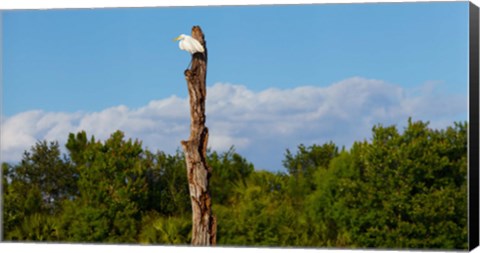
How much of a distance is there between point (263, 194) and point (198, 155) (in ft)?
2.75

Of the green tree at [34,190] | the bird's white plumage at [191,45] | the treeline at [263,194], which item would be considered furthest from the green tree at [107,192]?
the bird's white plumage at [191,45]

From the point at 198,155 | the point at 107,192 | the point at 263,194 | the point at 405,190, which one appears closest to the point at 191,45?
the point at 198,155

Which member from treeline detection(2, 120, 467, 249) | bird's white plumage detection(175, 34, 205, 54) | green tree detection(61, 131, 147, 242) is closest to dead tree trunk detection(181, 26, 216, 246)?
bird's white plumage detection(175, 34, 205, 54)

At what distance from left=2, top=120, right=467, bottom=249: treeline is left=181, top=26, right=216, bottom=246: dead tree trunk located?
0.21 metres

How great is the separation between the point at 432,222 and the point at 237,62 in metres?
2.59

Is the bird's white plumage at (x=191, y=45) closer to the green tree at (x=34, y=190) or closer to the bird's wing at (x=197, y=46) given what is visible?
the bird's wing at (x=197, y=46)

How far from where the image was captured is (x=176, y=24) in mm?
10836

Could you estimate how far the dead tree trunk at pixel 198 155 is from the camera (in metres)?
10.7

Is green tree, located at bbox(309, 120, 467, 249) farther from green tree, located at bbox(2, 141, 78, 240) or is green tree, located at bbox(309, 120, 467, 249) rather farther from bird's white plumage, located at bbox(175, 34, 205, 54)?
green tree, located at bbox(2, 141, 78, 240)

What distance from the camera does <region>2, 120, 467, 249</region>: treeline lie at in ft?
33.1

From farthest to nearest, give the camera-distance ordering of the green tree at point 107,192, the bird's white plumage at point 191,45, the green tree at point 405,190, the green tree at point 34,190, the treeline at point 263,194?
the green tree at point 34,190 < the green tree at point 107,192 < the bird's white plumage at point 191,45 < the treeline at point 263,194 < the green tree at point 405,190

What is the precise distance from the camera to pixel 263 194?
35.8 feet

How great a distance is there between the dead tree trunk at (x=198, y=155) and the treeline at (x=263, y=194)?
0.21m

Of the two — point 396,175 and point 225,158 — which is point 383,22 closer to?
point 396,175
